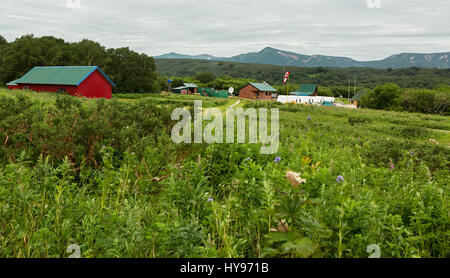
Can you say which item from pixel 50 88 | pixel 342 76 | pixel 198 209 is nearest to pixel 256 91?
pixel 50 88

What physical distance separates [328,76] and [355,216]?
172479 millimetres

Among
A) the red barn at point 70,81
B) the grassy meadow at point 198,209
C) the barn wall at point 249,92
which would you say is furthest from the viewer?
the barn wall at point 249,92

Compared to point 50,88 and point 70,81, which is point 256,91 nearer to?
point 70,81

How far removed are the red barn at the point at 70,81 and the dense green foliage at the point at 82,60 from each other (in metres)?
13.7


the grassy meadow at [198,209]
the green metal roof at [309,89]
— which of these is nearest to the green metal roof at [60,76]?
the grassy meadow at [198,209]

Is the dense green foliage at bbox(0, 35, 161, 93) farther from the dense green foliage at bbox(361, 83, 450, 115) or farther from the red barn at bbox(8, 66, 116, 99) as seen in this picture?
the dense green foliage at bbox(361, 83, 450, 115)

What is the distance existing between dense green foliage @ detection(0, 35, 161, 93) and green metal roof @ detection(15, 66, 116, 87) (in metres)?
13.6

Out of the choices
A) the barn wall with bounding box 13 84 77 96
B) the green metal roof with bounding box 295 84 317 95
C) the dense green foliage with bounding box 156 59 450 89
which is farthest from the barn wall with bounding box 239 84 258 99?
the dense green foliage with bounding box 156 59 450 89

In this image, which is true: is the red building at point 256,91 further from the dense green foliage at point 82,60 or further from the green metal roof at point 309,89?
the dense green foliage at point 82,60

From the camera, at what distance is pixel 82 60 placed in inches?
2301

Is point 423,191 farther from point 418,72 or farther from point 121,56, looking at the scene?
point 418,72

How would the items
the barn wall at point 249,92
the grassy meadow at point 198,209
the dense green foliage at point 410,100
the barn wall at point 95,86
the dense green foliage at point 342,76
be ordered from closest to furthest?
the grassy meadow at point 198,209 → the barn wall at point 95,86 → the dense green foliage at point 410,100 → the barn wall at point 249,92 → the dense green foliage at point 342,76

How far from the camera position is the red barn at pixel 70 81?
36094mm

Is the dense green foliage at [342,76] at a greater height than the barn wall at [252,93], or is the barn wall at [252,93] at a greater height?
the dense green foliage at [342,76]
